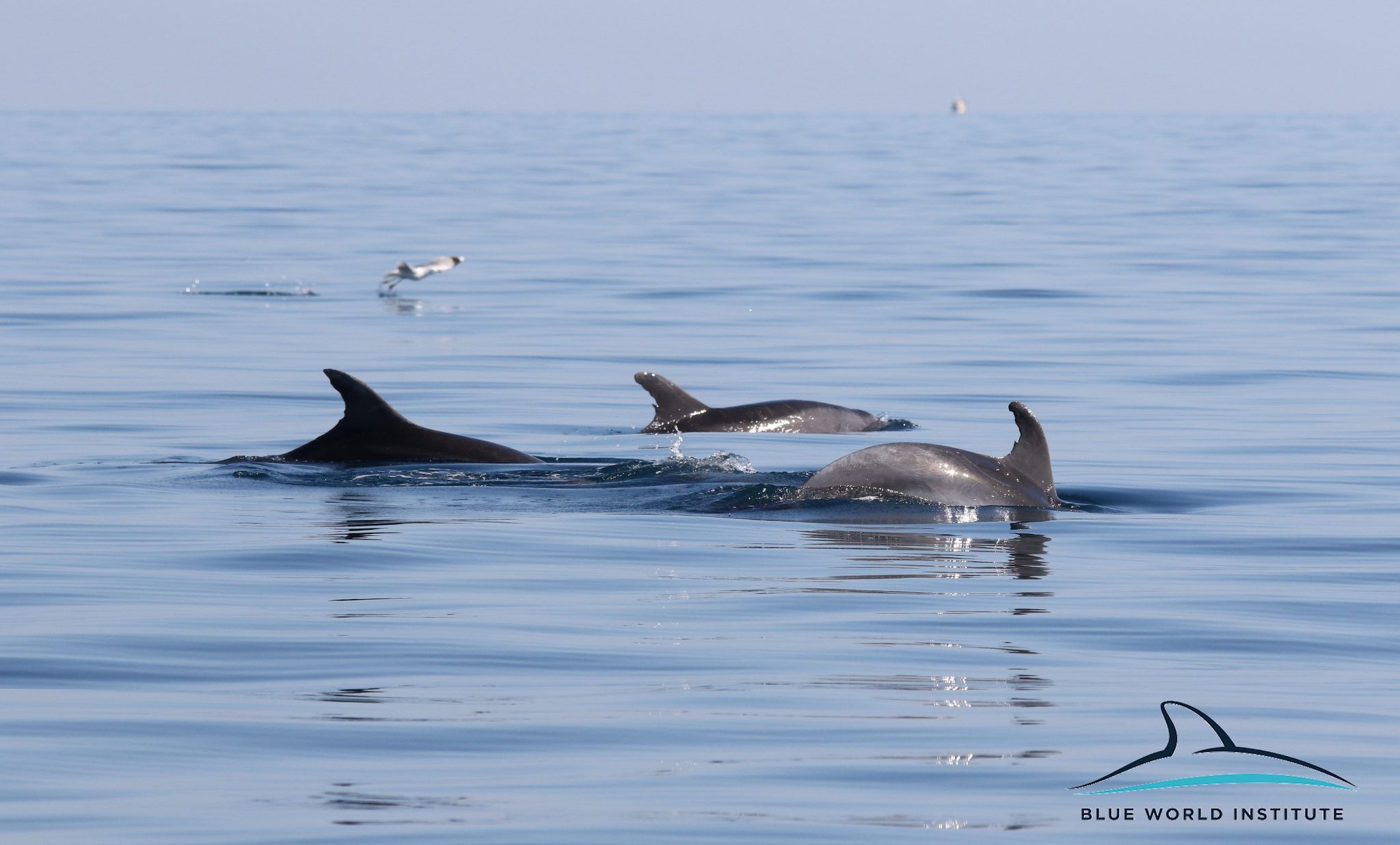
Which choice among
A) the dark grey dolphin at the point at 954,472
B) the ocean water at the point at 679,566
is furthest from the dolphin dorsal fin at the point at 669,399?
the dark grey dolphin at the point at 954,472

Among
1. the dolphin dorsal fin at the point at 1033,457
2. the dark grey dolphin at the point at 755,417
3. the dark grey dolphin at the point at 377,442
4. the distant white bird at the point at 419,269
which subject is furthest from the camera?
the distant white bird at the point at 419,269

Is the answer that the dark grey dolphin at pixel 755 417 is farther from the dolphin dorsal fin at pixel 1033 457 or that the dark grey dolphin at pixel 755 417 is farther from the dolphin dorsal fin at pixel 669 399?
the dolphin dorsal fin at pixel 1033 457

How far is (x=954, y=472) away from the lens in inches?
463

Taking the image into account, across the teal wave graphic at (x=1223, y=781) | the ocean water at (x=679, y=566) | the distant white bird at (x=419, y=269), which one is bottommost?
the teal wave graphic at (x=1223, y=781)

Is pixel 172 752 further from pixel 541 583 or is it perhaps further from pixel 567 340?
pixel 567 340

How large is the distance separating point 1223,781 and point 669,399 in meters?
10.2

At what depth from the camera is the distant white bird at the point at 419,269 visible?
29641 mm

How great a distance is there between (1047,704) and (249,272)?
26.4 m

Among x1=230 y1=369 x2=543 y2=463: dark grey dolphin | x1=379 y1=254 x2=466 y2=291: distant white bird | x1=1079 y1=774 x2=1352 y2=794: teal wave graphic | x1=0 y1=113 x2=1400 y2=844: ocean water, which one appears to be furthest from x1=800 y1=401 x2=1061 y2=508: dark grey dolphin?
x1=379 y1=254 x2=466 y2=291: distant white bird

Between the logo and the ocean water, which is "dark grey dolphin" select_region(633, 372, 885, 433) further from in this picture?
the logo

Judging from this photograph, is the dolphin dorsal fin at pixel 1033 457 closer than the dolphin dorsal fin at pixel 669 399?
Yes

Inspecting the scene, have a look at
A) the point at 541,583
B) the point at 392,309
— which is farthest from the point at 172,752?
the point at 392,309

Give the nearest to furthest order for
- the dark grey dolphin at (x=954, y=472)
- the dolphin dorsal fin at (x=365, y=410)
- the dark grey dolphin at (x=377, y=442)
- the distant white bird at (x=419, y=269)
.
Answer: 1. the dark grey dolphin at (x=954, y=472)
2. the dolphin dorsal fin at (x=365, y=410)
3. the dark grey dolphin at (x=377, y=442)
4. the distant white bird at (x=419, y=269)

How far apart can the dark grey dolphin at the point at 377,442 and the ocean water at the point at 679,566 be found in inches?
9.7
